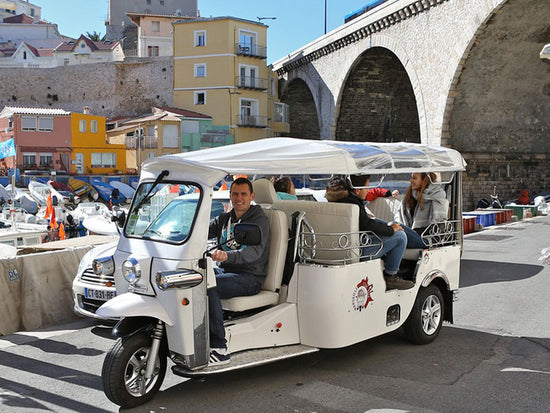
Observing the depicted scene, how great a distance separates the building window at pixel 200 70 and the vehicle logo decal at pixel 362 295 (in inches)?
1692

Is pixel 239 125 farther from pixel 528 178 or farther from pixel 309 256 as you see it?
pixel 309 256

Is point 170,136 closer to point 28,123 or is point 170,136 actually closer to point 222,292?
point 28,123

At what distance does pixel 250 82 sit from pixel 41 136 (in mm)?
16069

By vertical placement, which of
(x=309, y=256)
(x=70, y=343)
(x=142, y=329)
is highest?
(x=309, y=256)

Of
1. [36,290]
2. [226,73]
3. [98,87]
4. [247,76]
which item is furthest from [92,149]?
[36,290]

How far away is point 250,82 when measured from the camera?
152ft

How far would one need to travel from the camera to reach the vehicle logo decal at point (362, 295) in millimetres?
5016

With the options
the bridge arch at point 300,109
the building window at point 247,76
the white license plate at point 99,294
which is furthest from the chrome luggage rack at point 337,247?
the bridge arch at point 300,109

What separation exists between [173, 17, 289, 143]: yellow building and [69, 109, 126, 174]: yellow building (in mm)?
7220

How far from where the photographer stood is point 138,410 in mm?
4230

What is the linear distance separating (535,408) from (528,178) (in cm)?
2676

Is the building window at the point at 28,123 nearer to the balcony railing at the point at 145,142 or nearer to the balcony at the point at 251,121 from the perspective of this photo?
the balcony railing at the point at 145,142

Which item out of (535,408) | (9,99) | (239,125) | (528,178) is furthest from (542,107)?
(9,99)

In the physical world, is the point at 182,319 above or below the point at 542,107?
below
